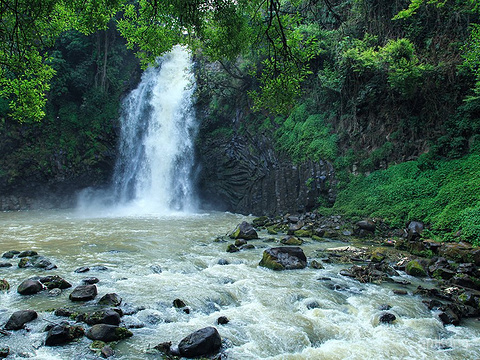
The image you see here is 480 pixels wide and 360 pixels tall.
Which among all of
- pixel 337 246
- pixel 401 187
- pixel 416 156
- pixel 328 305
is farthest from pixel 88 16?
pixel 416 156

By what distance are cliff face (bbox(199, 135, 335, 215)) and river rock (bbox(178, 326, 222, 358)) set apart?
12198 millimetres

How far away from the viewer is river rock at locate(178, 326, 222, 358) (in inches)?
170

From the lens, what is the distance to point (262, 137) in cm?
2052

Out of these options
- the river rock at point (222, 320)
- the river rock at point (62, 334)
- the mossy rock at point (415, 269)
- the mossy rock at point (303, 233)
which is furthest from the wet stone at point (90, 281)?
the mossy rock at point (303, 233)

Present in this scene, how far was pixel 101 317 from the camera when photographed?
5.02 meters

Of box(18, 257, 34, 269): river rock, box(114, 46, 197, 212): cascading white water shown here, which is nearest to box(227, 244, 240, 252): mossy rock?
box(18, 257, 34, 269): river rock

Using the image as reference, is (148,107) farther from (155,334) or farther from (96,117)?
(155,334)

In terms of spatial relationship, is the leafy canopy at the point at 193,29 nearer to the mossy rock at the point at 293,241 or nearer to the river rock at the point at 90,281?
the river rock at the point at 90,281

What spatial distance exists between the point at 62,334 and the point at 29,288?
234 centimetres

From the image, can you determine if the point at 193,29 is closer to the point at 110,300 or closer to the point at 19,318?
the point at 110,300

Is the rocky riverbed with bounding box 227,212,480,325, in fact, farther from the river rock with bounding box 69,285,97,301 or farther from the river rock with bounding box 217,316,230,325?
the river rock with bounding box 69,285,97,301

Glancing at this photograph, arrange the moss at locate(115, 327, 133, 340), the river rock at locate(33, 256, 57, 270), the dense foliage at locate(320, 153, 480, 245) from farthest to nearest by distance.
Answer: the dense foliage at locate(320, 153, 480, 245)
the river rock at locate(33, 256, 57, 270)
the moss at locate(115, 327, 133, 340)

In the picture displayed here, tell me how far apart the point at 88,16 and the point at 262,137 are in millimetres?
15493

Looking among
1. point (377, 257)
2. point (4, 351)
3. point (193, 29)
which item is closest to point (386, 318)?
point (377, 257)
